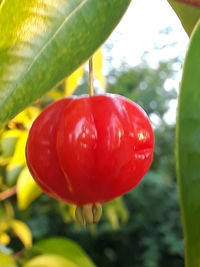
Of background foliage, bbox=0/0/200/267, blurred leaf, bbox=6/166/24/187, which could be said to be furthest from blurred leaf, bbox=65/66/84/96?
blurred leaf, bbox=6/166/24/187

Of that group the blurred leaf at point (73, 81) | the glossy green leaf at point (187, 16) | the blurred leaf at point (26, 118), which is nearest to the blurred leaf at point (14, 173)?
the blurred leaf at point (26, 118)

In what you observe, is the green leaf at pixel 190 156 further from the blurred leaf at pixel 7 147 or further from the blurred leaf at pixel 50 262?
the blurred leaf at pixel 7 147

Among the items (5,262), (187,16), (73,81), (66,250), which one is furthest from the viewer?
(73,81)

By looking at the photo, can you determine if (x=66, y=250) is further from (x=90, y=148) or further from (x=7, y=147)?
(x=90, y=148)

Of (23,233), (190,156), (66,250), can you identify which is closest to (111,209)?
(23,233)

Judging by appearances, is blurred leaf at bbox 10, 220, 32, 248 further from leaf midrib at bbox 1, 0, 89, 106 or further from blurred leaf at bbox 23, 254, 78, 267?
leaf midrib at bbox 1, 0, 89, 106

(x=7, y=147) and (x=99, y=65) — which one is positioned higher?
(x=99, y=65)

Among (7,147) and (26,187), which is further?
(7,147)
